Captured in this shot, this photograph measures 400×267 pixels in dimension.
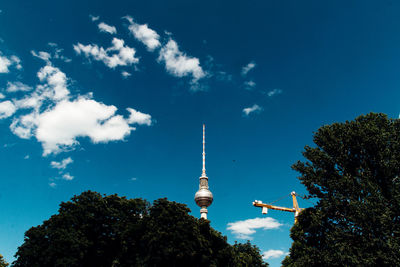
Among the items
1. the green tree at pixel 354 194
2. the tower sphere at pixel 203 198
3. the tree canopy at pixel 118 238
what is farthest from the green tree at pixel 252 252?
the tower sphere at pixel 203 198

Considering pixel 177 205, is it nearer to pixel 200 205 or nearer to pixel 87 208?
pixel 87 208

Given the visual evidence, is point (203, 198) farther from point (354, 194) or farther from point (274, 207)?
point (354, 194)

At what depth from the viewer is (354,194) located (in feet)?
75.1

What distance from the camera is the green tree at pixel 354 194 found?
803 inches

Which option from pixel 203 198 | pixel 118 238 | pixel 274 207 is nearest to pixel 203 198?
pixel 203 198

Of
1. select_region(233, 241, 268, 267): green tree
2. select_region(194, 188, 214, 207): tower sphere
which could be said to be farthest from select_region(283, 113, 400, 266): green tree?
select_region(194, 188, 214, 207): tower sphere

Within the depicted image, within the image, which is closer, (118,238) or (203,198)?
(118,238)

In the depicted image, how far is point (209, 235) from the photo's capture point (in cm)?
3803

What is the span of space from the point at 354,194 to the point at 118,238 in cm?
2908

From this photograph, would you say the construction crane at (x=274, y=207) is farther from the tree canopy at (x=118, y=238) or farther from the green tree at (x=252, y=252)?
the tree canopy at (x=118, y=238)

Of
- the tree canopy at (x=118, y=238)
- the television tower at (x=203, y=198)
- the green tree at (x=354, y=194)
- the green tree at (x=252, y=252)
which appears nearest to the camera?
the green tree at (x=354, y=194)

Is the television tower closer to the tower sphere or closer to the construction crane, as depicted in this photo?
the tower sphere

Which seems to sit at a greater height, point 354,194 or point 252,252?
point 252,252

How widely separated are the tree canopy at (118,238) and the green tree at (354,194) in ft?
44.8
